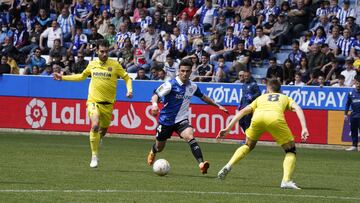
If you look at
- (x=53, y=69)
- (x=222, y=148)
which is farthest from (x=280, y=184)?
(x=53, y=69)

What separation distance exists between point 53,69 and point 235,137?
7.24 metres

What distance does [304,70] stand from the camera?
30.4m

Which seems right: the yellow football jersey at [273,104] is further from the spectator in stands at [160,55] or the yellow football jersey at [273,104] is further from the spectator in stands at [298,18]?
the spectator in stands at [160,55]

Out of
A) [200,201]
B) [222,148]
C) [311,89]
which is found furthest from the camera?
[311,89]

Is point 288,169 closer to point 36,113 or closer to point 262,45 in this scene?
point 262,45

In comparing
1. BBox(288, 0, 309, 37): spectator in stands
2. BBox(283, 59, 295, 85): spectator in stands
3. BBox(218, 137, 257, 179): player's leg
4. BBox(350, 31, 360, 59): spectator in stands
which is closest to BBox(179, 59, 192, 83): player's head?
BBox(218, 137, 257, 179): player's leg

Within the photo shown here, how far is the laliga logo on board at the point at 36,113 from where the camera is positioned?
32.6 meters

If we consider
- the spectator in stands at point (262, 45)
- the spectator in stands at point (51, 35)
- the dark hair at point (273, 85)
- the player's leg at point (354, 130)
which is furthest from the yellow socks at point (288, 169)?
the spectator in stands at point (51, 35)

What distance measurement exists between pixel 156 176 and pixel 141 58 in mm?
16708

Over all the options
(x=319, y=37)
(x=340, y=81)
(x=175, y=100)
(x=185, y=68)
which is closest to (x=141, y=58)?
(x=319, y=37)

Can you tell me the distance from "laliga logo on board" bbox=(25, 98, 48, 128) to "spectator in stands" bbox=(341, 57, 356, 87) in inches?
388

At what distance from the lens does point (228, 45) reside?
32.8 m

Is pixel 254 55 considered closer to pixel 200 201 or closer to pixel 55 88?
pixel 55 88

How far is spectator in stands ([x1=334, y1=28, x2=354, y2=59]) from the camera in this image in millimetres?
30766
